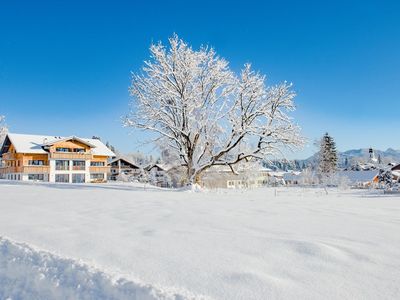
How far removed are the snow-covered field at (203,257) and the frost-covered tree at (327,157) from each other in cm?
5562

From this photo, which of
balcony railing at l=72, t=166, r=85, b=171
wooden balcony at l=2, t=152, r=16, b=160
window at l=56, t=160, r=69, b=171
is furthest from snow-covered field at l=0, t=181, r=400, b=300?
wooden balcony at l=2, t=152, r=16, b=160

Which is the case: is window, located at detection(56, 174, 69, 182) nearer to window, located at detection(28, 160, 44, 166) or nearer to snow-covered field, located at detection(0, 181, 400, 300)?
window, located at detection(28, 160, 44, 166)

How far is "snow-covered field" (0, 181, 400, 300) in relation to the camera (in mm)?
3645

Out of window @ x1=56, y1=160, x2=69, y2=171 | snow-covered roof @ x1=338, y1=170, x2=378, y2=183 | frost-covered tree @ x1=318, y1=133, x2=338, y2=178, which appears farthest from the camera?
snow-covered roof @ x1=338, y1=170, x2=378, y2=183

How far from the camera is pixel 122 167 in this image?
2682 inches

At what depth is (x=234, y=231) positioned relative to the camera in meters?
6.33

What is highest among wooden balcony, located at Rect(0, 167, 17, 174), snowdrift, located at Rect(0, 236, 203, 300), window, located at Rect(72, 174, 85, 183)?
wooden balcony, located at Rect(0, 167, 17, 174)

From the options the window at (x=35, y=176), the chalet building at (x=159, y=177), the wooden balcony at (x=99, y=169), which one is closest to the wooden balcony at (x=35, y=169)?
the window at (x=35, y=176)

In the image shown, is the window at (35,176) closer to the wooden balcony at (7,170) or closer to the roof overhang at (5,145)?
the wooden balcony at (7,170)

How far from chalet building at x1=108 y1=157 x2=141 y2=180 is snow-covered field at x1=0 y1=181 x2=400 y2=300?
5999cm

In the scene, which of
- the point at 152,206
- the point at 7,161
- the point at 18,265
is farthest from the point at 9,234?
the point at 7,161

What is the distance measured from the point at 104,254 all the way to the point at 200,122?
46.7ft

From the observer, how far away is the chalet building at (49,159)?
147ft

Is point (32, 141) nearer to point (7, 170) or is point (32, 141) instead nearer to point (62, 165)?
point (62, 165)
